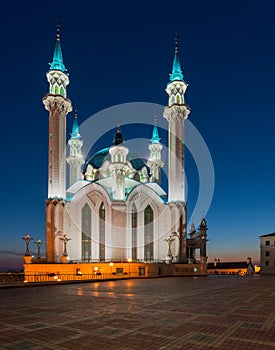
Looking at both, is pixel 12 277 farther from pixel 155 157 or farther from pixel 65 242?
pixel 155 157

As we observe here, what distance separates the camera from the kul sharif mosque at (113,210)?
4859 cm

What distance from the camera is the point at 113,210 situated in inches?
2057

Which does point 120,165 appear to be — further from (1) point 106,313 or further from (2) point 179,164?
(1) point 106,313

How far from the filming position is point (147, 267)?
1625 inches

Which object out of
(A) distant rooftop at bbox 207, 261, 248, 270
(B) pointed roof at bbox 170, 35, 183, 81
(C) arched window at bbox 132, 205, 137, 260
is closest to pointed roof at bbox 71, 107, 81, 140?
(B) pointed roof at bbox 170, 35, 183, 81

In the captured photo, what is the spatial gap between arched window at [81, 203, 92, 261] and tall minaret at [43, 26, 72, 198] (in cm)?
490

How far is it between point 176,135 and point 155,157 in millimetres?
20115

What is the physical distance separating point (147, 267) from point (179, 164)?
19.4 m

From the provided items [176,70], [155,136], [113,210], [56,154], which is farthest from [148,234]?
[176,70]

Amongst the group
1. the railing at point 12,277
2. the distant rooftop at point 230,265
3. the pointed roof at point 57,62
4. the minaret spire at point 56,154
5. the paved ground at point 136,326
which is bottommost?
the distant rooftop at point 230,265

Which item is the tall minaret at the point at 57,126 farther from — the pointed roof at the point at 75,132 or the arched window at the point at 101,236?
the pointed roof at the point at 75,132

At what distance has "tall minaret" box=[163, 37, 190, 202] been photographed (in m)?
53.2

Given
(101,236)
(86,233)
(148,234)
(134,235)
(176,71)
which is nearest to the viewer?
(86,233)

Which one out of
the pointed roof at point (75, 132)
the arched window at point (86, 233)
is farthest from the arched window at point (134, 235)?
the pointed roof at point (75, 132)
